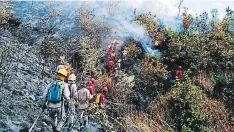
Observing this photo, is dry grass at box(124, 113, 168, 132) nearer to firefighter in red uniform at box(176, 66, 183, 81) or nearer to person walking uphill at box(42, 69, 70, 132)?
person walking uphill at box(42, 69, 70, 132)

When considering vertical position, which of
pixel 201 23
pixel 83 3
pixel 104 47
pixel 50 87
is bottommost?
pixel 50 87

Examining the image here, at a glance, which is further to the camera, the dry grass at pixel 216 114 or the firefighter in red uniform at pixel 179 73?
the firefighter in red uniform at pixel 179 73

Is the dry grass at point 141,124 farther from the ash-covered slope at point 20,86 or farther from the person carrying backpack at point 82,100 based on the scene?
the ash-covered slope at point 20,86

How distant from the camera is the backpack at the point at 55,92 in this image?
382 inches

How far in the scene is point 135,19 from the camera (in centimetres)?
2181

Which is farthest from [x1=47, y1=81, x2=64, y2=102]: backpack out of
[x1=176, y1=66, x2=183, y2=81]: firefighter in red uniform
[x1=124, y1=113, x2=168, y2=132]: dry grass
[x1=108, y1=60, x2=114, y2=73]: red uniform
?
[x1=108, y1=60, x2=114, y2=73]: red uniform

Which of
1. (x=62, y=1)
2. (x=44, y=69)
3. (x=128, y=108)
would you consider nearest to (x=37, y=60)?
(x=44, y=69)

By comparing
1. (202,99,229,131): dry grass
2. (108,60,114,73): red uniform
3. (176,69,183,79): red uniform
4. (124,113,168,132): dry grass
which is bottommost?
(124,113,168,132): dry grass

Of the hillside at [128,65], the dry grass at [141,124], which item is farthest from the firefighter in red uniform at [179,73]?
the dry grass at [141,124]

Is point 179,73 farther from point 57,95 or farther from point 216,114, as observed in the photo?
point 57,95

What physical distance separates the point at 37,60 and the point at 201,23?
7.95 metres

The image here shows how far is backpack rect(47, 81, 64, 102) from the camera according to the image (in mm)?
9695

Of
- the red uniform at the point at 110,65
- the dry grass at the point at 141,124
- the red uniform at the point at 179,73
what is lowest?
the dry grass at the point at 141,124

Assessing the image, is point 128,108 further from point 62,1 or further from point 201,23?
point 62,1
